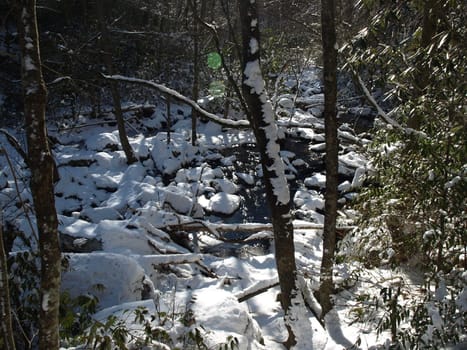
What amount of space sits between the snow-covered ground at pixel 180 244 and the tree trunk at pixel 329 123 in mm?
316

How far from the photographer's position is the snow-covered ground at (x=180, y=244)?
13.0ft

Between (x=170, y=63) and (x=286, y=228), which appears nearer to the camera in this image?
(x=286, y=228)

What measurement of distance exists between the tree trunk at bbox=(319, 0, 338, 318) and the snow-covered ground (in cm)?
32

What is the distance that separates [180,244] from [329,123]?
366 centimetres

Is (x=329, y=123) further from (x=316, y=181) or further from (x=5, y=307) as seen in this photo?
(x=316, y=181)

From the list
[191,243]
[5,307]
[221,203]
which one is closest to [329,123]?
[5,307]

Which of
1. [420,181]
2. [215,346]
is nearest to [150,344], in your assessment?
[215,346]

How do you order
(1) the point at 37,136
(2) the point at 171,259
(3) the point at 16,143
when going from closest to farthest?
(1) the point at 37,136
(3) the point at 16,143
(2) the point at 171,259

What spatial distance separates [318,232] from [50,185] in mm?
6613

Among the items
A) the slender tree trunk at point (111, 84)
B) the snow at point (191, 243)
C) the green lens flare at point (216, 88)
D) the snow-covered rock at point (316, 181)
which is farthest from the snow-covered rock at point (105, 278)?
the green lens flare at point (216, 88)

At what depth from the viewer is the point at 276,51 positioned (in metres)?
13.1

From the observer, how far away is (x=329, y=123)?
4344 mm

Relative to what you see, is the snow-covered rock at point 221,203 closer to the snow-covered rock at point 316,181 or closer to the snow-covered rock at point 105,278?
the snow-covered rock at point 316,181

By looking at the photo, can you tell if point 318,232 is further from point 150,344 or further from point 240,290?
point 150,344
